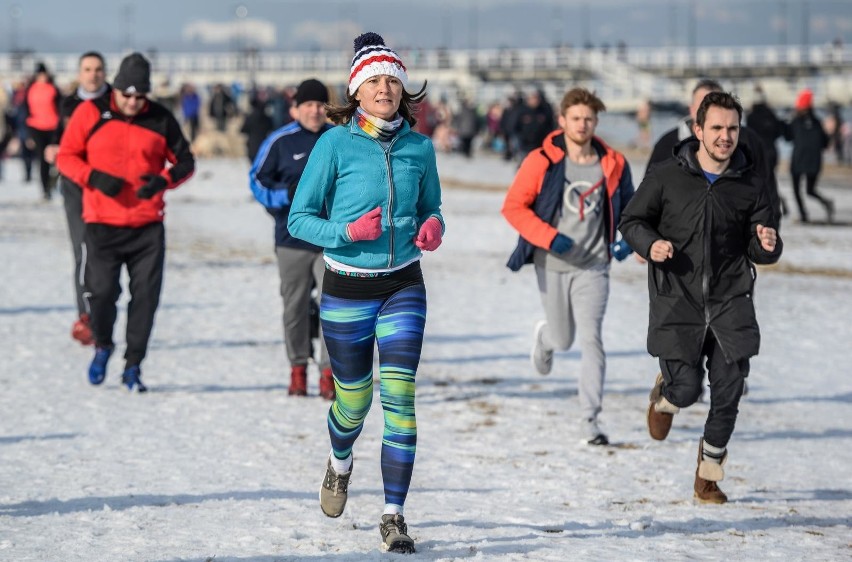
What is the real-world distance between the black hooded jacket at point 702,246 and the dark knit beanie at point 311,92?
278cm

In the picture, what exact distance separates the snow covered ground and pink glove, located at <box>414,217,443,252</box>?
46.1 inches

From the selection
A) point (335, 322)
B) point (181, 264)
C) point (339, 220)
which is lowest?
point (181, 264)

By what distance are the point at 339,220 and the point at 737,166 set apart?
198 centimetres

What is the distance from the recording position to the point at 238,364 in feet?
35.0

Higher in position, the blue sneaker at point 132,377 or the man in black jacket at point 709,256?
the man in black jacket at point 709,256

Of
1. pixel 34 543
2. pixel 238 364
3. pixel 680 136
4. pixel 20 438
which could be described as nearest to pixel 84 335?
pixel 238 364

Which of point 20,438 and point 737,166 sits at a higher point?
point 737,166

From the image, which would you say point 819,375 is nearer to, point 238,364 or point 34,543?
point 238,364

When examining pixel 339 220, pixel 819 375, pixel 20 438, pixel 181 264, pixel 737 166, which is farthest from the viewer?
pixel 181 264

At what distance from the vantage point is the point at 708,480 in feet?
22.1

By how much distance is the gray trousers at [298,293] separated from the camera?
30.0 feet

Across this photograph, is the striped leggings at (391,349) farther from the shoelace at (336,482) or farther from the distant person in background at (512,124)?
the distant person in background at (512,124)

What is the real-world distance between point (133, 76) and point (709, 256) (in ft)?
13.0

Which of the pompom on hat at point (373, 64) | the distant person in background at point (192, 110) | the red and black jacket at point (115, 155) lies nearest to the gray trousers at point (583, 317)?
the red and black jacket at point (115, 155)
